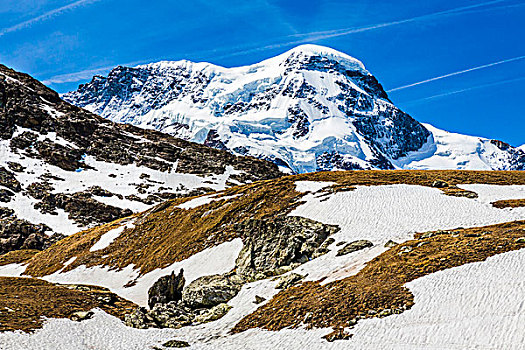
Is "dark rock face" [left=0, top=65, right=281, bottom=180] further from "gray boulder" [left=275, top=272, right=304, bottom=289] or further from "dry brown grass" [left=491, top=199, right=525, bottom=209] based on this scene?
"gray boulder" [left=275, top=272, right=304, bottom=289]

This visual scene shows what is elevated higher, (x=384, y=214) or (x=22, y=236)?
(x=22, y=236)

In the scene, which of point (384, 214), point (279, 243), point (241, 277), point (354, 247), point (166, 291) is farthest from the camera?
point (384, 214)

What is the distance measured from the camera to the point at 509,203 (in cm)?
3806

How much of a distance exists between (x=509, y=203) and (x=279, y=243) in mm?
21104

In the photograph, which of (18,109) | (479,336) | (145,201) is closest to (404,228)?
(479,336)

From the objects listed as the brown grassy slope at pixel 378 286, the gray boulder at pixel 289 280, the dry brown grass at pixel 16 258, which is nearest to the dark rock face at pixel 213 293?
the gray boulder at pixel 289 280

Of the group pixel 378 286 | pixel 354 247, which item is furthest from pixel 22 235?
pixel 378 286

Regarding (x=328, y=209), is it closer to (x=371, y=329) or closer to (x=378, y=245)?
(x=378, y=245)

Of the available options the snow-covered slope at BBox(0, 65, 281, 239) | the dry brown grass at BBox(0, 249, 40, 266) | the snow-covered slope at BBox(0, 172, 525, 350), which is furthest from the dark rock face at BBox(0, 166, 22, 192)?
the snow-covered slope at BBox(0, 172, 525, 350)

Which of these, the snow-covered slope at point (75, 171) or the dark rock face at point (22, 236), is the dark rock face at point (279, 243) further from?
the snow-covered slope at point (75, 171)

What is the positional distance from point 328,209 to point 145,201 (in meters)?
120

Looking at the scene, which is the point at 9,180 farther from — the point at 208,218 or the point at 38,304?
the point at 38,304

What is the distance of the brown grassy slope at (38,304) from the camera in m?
27.3

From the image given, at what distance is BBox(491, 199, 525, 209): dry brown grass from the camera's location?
37312mm
